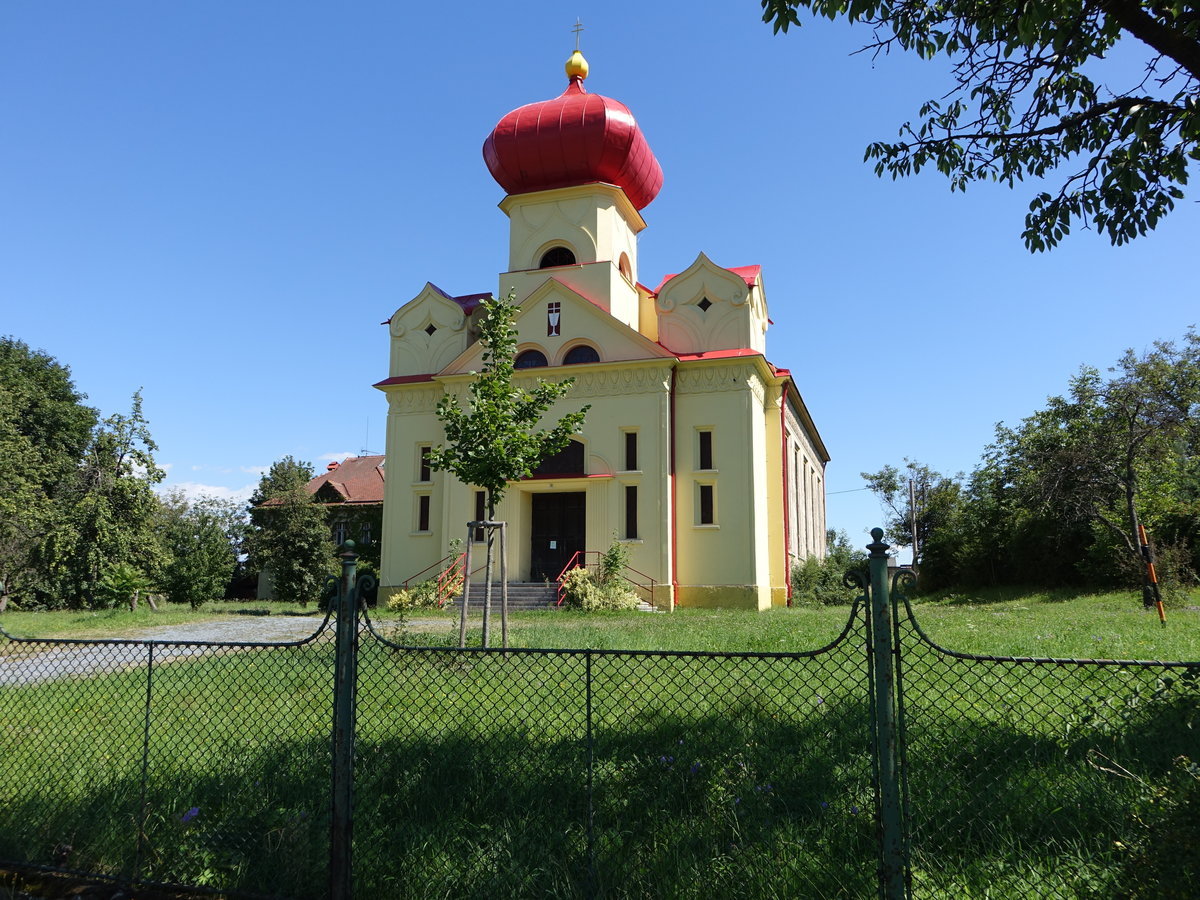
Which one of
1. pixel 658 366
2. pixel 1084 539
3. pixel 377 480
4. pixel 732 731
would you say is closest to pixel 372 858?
pixel 732 731

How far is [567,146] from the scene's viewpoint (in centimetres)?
2481

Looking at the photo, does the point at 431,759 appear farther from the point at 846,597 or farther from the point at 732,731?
the point at 846,597

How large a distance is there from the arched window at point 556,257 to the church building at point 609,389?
0.04 metres

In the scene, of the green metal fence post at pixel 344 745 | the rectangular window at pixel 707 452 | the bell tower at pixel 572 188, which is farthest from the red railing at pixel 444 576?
the green metal fence post at pixel 344 745

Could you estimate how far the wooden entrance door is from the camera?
79.9ft

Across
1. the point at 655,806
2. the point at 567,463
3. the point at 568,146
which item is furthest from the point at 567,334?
the point at 655,806

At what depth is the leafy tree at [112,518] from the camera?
2403 cm

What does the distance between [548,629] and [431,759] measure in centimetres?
913

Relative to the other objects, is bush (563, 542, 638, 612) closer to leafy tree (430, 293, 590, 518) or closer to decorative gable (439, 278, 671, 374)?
decorative gable (439, 278, 671, 374)

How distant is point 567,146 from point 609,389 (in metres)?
7.38

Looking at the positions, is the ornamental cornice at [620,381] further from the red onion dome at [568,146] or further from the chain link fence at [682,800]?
the chain link fence at [682,800]

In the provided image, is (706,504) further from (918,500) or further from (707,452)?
(918,500)

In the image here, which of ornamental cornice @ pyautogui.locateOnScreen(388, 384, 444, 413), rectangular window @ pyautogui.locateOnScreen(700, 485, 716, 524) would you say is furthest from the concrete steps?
ornamental cornice @ pyautogui.locateOnScreen(388, 384, 444, 413)

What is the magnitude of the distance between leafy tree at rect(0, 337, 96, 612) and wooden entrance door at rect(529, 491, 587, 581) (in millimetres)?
14978
